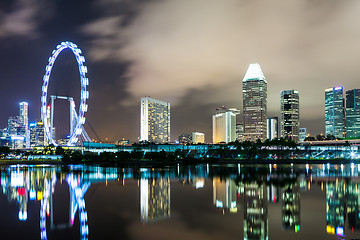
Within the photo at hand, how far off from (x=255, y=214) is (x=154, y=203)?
751 centimetres

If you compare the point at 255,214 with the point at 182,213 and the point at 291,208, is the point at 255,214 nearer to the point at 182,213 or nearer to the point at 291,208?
the point at 291,208

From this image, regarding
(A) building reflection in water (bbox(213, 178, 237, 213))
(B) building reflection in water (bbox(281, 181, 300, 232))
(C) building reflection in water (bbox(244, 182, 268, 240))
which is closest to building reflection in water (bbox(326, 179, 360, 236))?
(B) building reflection in water (bbox(281, 181, 300, 232))

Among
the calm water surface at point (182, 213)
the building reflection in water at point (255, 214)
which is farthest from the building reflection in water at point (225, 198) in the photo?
the building reflection in water at point (255, 214)

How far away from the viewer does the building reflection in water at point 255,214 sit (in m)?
15.7

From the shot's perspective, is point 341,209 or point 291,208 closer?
point 341,209

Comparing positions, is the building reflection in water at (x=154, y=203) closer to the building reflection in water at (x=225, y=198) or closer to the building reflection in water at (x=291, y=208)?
the building reflection in water at (x=225, y=198)

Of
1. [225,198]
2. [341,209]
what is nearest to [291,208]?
[341,209]

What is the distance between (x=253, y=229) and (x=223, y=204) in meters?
6.72

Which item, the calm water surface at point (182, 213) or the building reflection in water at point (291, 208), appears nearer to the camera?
the calm water surface at point (182, 213)

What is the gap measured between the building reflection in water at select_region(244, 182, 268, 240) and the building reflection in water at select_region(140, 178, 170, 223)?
16.3 ft

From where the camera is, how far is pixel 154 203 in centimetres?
2362

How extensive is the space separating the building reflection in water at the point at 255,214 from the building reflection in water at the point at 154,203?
4.96 meters

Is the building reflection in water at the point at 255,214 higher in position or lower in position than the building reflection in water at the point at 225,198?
higher

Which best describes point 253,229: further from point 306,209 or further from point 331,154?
point 331,154
